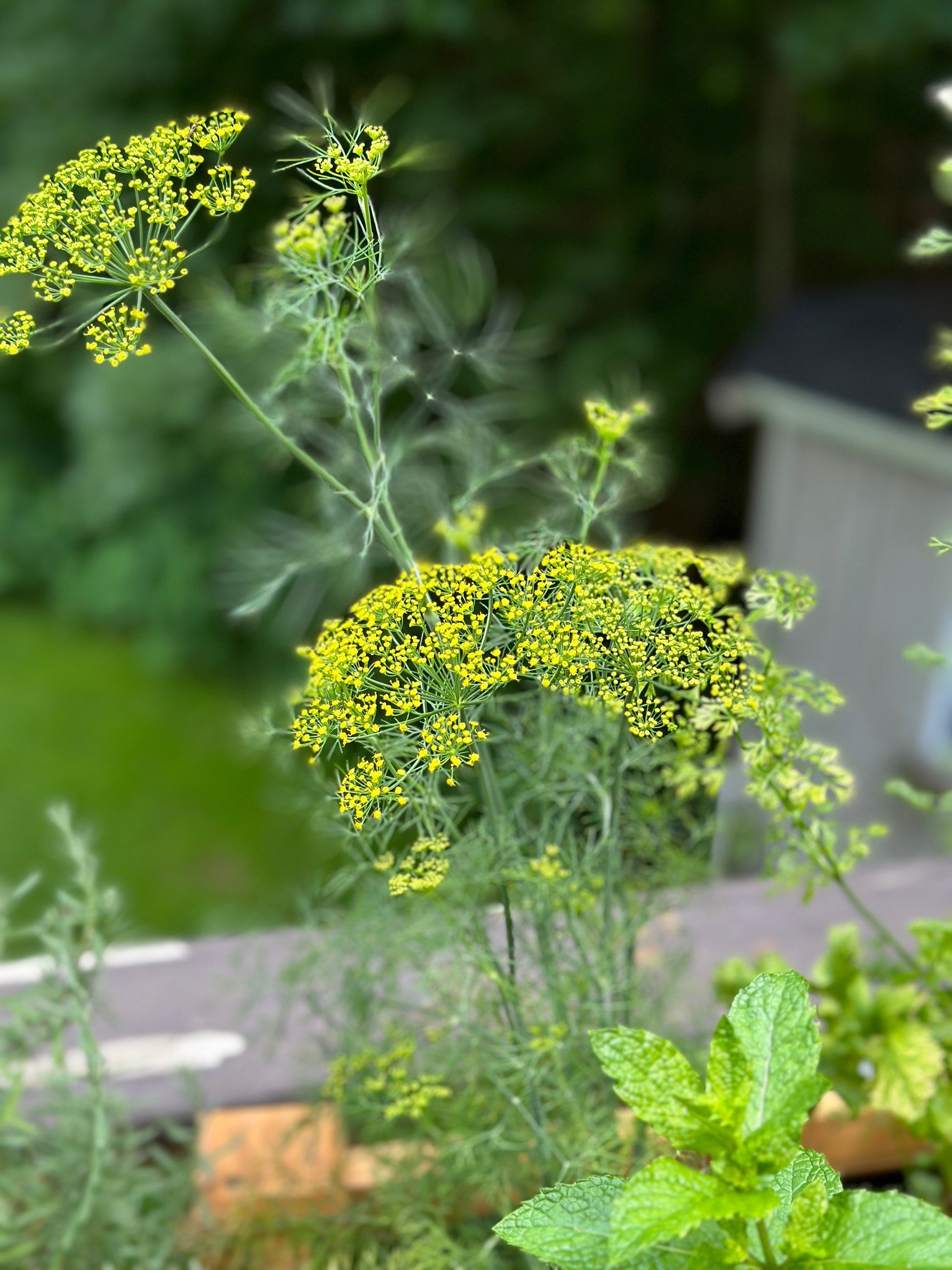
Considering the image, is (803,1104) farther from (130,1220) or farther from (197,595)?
(197,595)

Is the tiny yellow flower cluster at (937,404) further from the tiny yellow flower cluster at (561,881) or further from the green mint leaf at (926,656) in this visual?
the tiny yellow flower cluster at (561,881)

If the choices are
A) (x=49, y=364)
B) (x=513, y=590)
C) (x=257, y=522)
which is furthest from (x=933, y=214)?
(x=513, y=590)

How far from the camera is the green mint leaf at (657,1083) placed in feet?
1.82

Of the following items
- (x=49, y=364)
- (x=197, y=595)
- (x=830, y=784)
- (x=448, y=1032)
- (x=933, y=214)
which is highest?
(x=933, y=214)

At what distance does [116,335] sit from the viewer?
52 cm

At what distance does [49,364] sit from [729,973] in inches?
134

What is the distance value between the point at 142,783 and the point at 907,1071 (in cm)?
303

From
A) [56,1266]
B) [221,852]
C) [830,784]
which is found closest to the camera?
[830,784]

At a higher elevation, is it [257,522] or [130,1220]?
[257,522]

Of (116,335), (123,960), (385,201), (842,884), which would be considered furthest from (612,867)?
(385,201)

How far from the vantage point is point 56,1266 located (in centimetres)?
78

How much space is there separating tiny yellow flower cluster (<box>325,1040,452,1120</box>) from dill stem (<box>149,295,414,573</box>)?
314 millimetres

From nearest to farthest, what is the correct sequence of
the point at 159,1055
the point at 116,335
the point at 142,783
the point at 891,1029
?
the point at 116,335, the point at 891,1029, the point at 159,1055, the point at 142,783

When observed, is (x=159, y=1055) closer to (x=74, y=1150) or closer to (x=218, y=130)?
(x=74, y=1150)
